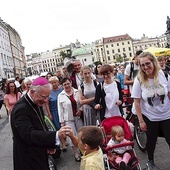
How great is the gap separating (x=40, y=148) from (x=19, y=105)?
0.49 m

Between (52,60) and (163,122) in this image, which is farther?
(52,60)

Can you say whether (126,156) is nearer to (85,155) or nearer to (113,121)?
(113,121)

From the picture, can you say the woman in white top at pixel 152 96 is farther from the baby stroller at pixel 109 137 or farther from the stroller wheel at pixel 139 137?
the stroller wheel at pixel 139 137

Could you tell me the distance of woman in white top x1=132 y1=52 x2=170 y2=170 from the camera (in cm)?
394

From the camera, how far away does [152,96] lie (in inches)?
156

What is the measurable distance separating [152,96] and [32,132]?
2.01m

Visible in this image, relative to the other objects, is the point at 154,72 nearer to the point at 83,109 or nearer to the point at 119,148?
the point at 119,148

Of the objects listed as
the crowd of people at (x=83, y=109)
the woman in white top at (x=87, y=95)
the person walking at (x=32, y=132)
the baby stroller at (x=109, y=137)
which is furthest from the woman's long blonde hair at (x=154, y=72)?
the person walking at (x=32, y=132)

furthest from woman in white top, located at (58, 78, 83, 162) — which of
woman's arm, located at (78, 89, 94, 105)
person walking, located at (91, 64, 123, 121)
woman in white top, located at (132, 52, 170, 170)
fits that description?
woman in white top, located at (132, 52, 170, 170)

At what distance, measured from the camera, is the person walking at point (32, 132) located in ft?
8.44

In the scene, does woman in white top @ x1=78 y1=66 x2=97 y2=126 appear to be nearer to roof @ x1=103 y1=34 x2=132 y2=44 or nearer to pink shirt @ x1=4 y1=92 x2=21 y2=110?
pink shirt @ x1=4 y1=92 x2=21 y2=110

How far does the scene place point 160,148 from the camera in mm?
5531

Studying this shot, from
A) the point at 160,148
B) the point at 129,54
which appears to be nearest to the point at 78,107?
the point at 160,148

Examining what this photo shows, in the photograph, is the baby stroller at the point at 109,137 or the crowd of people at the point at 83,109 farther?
the baby stroller at the point at 109,137
